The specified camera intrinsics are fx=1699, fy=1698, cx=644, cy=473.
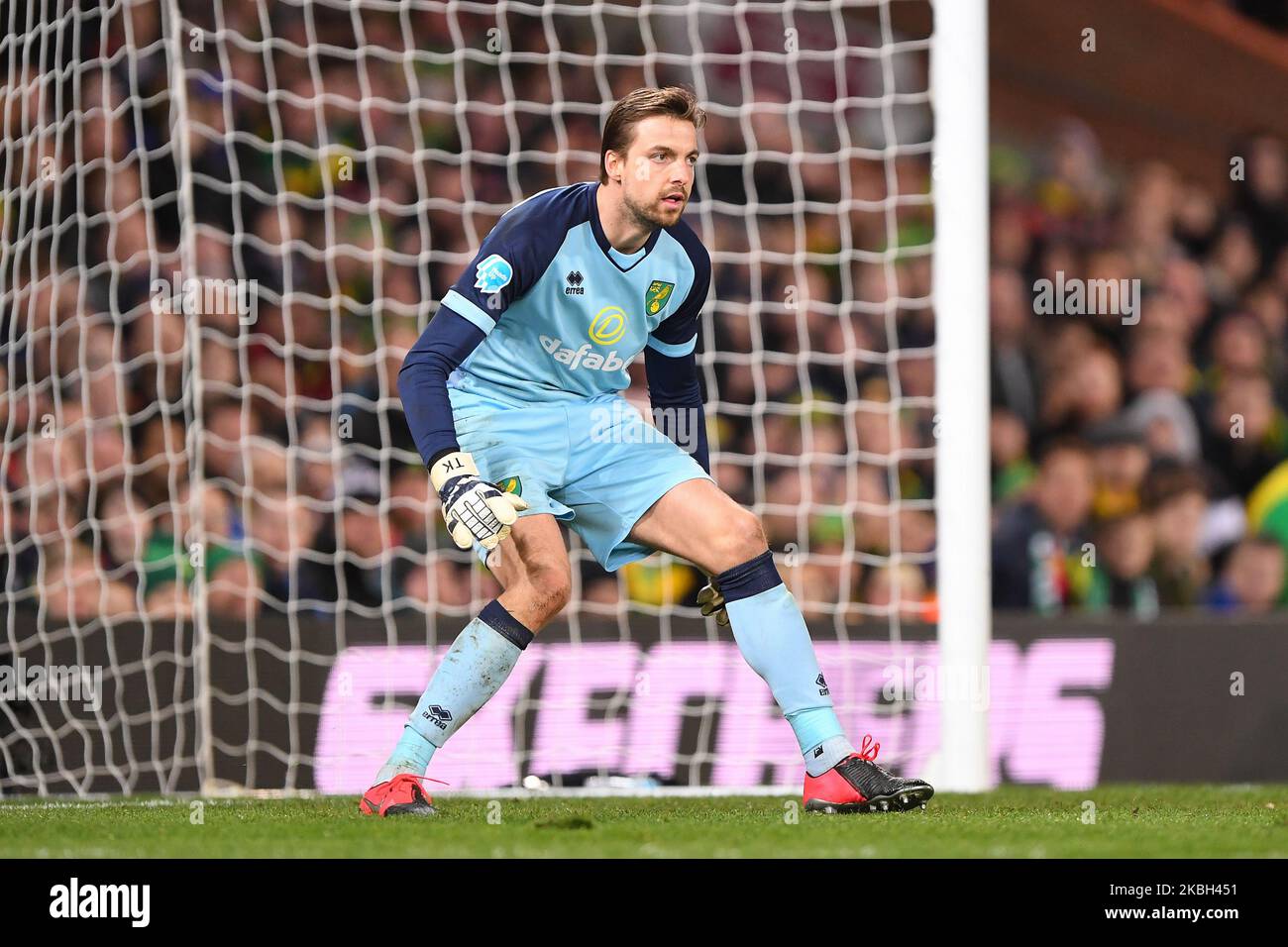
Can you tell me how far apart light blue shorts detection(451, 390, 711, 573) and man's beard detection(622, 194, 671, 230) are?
1.56 feet

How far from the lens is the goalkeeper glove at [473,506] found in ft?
12.0

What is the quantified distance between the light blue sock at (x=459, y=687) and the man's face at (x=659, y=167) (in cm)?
103

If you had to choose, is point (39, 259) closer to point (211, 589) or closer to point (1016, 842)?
point (211, 589)

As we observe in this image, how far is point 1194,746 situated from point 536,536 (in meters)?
2.95

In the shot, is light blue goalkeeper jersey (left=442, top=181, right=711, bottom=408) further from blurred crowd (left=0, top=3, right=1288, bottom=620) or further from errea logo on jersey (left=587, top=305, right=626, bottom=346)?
blurred crowd (left=0, top=3, right=1288, bottom=620)

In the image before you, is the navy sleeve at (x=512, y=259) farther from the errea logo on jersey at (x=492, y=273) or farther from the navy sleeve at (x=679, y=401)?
the navy sleeve at (x=679, y=401)

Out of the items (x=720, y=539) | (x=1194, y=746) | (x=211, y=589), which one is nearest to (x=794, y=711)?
(x=720, y=539)

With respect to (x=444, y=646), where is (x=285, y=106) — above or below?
above

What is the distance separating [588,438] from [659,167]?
68 cm

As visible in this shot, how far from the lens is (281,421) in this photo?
694 cm

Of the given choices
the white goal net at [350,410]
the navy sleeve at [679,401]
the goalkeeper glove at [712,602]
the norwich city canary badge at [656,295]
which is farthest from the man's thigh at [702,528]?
the white goal net at [350,410]

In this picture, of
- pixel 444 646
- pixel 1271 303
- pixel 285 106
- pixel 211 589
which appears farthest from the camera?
pixel 1271 303

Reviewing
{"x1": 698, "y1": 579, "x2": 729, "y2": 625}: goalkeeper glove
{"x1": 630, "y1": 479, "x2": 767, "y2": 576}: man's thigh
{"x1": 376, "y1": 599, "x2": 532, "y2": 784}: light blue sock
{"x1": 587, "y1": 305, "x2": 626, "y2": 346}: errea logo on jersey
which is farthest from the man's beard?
{"x1": 376, "y1": 599, "x2": 532, "y2": 784}: light blue sock

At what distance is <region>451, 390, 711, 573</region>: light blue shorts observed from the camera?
13.4 ft
